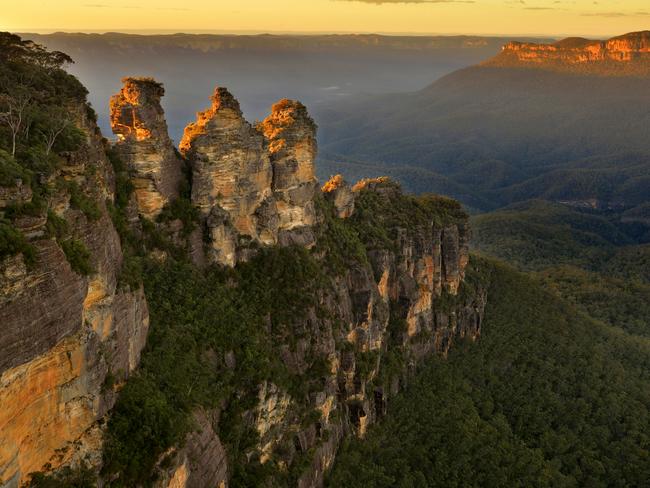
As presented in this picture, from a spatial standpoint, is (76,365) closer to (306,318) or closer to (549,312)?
(306,318)

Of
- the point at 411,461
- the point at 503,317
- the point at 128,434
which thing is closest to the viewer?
the point at 128,434

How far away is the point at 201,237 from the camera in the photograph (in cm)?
3784

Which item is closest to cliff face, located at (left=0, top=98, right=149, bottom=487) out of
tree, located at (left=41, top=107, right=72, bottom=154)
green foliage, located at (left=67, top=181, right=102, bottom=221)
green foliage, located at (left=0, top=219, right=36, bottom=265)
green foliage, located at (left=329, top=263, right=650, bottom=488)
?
green foliage, located at (left=67, top=181, right=102, bottom=221)

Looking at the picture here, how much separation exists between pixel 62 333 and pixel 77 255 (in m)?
3.19

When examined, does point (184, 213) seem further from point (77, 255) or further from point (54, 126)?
point (77, 255)

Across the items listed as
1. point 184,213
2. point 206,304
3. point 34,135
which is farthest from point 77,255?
point 184,213

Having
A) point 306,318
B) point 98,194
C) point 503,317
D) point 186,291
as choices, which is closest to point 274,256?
point 306,318

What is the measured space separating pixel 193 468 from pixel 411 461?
84.9ft

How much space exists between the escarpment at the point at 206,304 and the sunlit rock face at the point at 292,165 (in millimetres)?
171

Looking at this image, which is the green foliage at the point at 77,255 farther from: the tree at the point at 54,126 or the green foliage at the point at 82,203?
the tree at the point at 54,126

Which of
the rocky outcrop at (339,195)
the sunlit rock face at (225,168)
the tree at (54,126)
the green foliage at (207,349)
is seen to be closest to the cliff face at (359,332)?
the rocky outcrop at (339,195)

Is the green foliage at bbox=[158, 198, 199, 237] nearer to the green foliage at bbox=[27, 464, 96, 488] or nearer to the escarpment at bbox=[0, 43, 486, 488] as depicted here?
the escarpment at bbox=[0, 43, 486, 488]

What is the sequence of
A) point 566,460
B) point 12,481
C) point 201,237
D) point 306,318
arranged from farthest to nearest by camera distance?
point 566,460, point 306,318, point 201,237, point 12,481

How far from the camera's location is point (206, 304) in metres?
34.8
